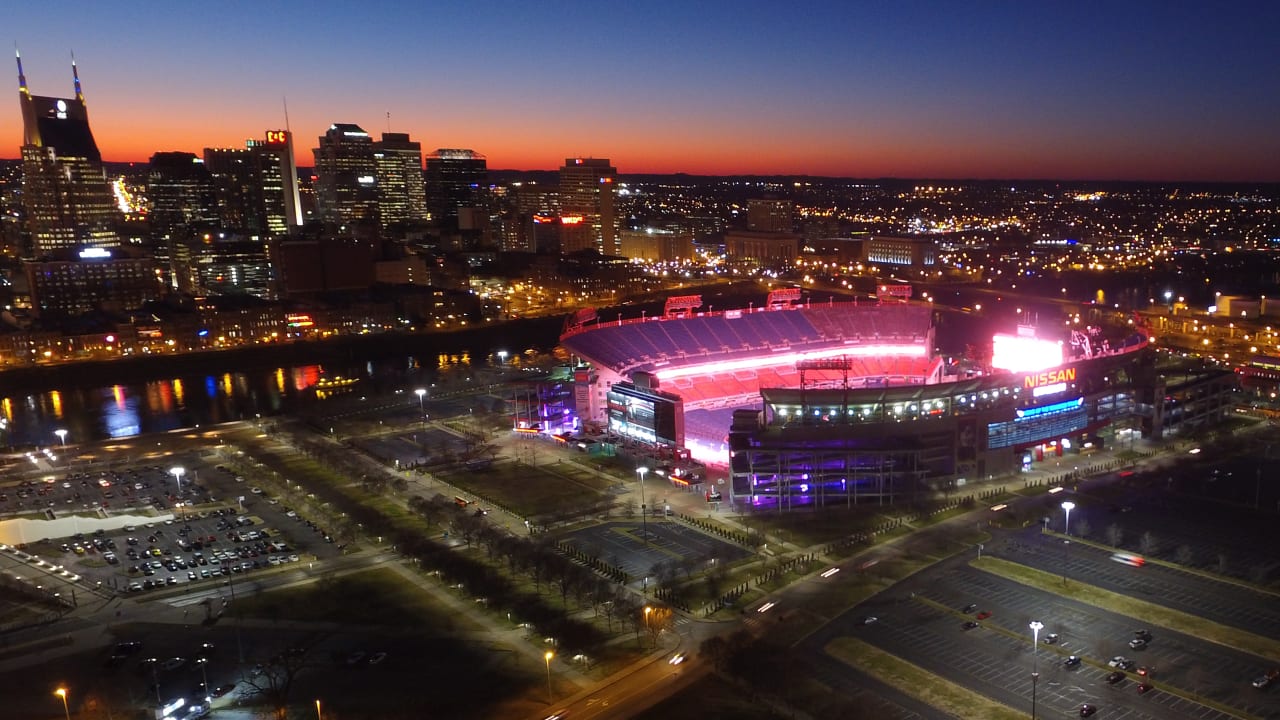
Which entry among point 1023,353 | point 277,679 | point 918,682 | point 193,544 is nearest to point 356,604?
point 277,679

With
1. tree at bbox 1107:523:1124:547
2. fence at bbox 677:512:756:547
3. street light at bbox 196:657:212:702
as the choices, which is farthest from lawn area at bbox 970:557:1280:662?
street light at bbox 196:657:212:702

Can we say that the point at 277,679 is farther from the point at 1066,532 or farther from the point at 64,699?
the point at 1066,532

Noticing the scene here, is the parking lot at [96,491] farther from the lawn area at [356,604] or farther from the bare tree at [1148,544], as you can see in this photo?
the bare tree at [1148,544]

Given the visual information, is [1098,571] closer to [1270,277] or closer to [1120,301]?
[1120,301]

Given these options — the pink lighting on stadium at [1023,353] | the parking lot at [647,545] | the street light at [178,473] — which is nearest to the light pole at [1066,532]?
the parking lot at [647,545]

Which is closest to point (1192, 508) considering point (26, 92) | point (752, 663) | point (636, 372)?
point (752, 663)

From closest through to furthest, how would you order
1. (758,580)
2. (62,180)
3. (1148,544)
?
(758,580) < (1148,544) < (62,180)

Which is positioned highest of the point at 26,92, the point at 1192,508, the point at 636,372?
the point at 26,92
